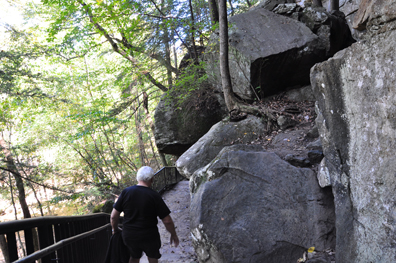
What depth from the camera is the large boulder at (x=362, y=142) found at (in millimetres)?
2930

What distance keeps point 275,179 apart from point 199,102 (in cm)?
819

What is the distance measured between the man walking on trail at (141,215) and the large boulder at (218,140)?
387 cm

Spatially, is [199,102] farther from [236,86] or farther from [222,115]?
[236,86]

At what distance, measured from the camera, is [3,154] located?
10773 mm

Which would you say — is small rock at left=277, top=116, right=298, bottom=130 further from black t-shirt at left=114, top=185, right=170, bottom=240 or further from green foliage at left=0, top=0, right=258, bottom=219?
A: black t-shirt at left=114, top=185, right=170, bottom=240

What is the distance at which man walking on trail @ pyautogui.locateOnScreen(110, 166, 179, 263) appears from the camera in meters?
3.45

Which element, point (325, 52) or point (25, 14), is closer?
point (325, 52)

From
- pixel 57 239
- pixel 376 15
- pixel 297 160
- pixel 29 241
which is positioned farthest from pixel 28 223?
pixel 297 160

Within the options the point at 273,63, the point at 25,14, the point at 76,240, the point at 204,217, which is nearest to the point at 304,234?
the point at 204,217

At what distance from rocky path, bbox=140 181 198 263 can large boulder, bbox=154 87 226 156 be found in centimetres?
211

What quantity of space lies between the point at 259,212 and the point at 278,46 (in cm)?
645

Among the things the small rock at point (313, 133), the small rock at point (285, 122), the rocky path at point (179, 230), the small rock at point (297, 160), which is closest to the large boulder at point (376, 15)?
the small rock at point (297, 160)

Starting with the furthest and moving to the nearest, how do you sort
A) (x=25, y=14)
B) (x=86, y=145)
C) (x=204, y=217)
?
(x=86, y=145)
(x=25, y=14)
(x=204, y=217)

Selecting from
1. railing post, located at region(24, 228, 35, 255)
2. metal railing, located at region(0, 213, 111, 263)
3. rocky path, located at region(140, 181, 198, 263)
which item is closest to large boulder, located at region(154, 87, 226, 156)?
rocky path, located at region(140, 181, 198, 263)
